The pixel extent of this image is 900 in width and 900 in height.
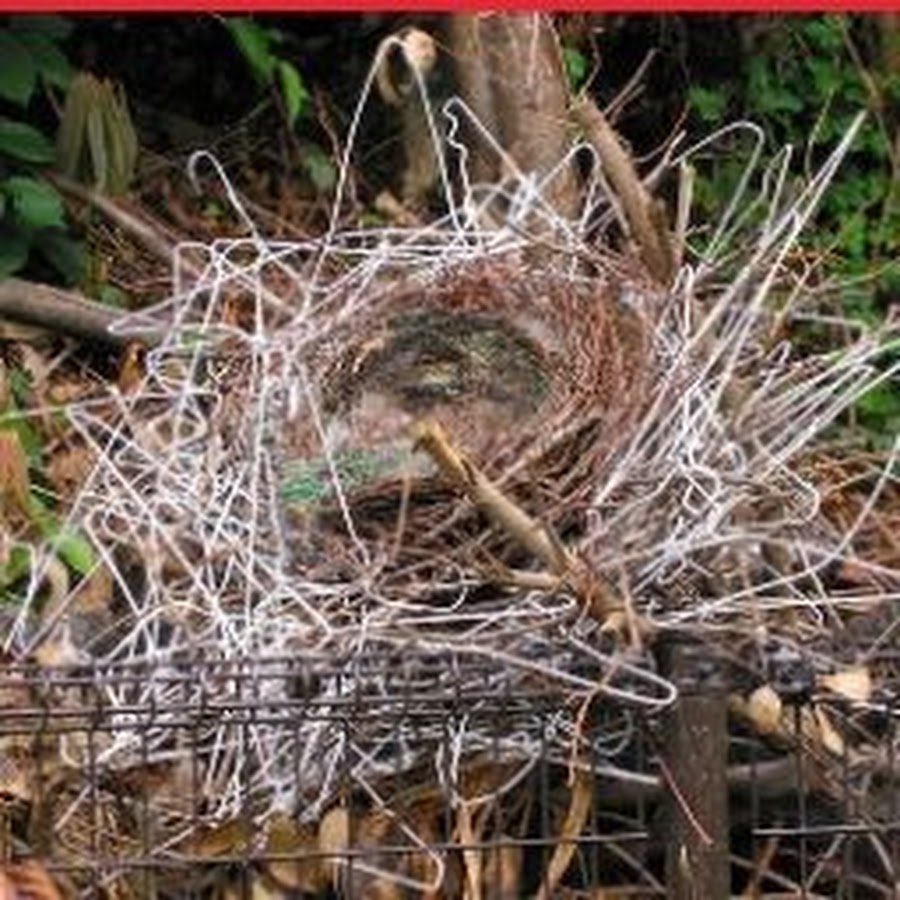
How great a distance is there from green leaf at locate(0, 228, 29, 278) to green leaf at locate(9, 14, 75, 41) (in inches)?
15.7

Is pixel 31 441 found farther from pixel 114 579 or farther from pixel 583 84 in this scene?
pixel 583 84

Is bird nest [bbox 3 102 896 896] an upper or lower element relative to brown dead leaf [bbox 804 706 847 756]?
upper

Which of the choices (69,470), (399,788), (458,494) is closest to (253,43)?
(69,470)

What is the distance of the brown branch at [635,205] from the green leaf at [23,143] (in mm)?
1463

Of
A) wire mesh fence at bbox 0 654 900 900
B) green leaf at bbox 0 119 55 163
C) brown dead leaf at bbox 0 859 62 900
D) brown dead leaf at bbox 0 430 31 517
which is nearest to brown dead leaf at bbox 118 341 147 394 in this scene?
brown dead leaf at bbox 0 430 31 517

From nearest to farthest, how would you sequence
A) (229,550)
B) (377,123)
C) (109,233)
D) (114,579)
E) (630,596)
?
(630,596) < (229,550) < (114,579) < (109,233) < (377,123)

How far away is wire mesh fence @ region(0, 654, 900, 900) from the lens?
120 inches

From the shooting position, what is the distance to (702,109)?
5.72 m

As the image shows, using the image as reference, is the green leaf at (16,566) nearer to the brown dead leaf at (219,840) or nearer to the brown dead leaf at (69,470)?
the brown dead leaf at (69,470)

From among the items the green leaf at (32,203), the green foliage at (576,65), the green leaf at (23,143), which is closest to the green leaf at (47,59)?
the green leaf at (23,143)

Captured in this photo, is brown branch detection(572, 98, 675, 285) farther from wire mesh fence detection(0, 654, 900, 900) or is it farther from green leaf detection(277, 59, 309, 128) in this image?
green leaf detection(277, 59, 309, 128)

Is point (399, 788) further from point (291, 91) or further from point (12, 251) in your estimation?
point (291, 91)

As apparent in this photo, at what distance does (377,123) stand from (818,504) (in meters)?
2.33

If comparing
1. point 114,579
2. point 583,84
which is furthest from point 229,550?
point 583,84
